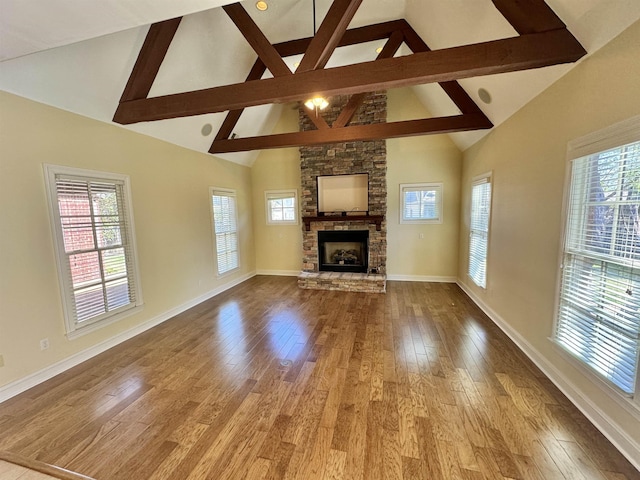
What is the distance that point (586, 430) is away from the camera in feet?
6.20

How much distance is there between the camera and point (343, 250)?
619 centimetres

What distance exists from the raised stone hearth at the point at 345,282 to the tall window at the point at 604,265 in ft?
9.94

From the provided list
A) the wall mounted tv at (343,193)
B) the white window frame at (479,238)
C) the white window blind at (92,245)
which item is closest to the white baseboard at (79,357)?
the white window blind at (92,245)

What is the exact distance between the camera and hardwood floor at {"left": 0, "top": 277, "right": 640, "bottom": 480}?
5.50 feet

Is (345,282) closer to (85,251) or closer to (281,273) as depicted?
(281,273)

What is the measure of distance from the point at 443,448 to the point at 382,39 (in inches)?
187

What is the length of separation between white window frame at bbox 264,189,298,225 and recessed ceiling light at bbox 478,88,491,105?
160 inches

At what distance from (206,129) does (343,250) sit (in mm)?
3709

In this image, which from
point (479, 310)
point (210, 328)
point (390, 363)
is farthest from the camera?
point (479, 310)

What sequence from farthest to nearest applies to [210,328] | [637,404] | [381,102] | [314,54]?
[381,102] → [210,328] → [314,54] → [637,404]

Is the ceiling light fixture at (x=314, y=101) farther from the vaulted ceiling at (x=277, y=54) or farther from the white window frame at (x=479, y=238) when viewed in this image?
the white window frame at (x=479, y=238)

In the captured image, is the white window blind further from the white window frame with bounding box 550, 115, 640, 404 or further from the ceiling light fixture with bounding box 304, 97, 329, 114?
the white window frame with bounding box 550, 115, 640, 404

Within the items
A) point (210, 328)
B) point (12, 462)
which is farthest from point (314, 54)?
point (12, 462)

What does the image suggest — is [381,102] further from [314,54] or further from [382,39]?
[314,54]
